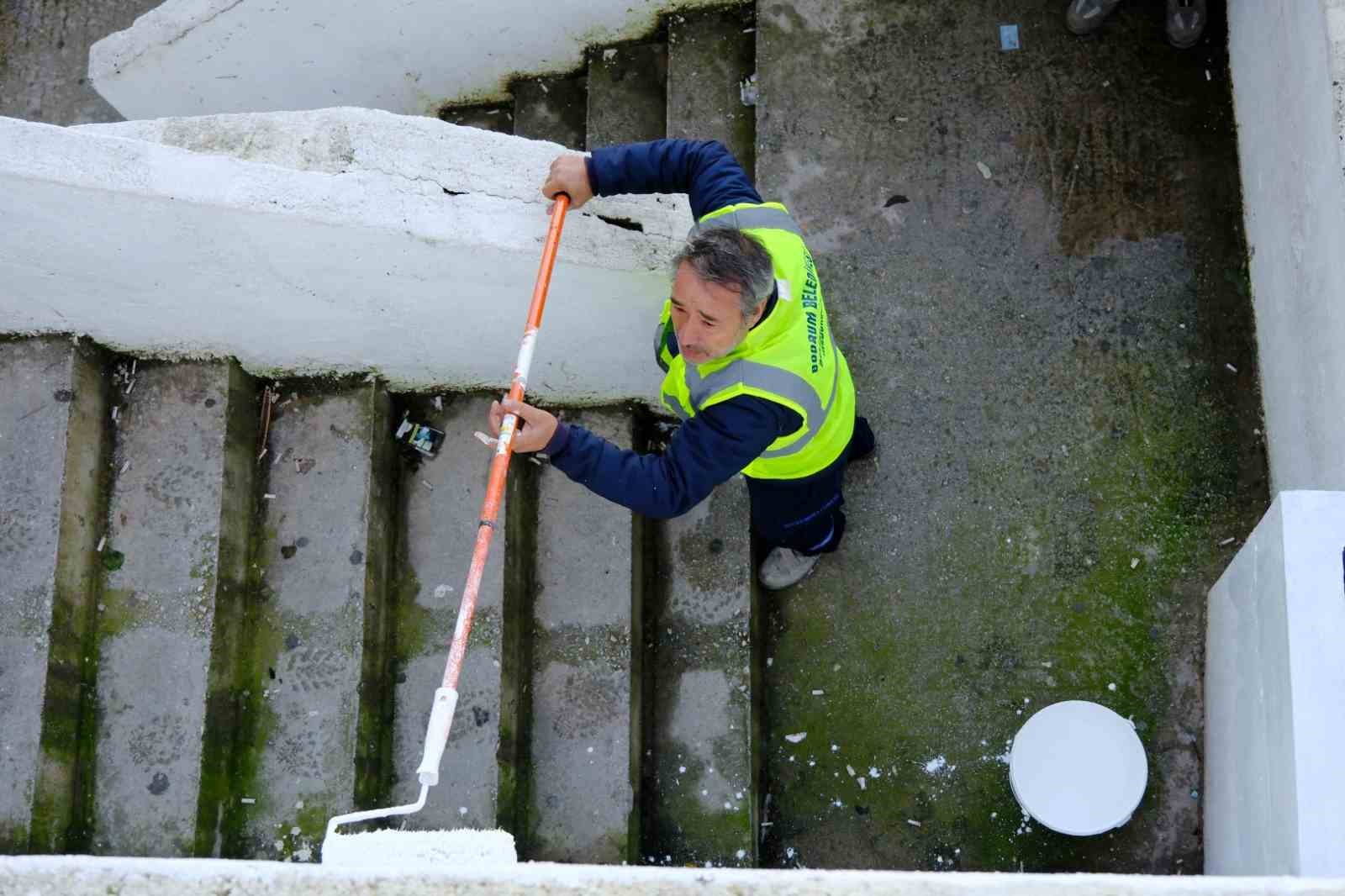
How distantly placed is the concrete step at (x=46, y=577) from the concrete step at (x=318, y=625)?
0.53 metres

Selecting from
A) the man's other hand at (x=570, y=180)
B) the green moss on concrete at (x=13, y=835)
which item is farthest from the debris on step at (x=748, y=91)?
the green moss on concrete at (x=13, y=835)

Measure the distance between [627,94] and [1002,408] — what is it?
215 centimetres

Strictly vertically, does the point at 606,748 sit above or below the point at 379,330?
below

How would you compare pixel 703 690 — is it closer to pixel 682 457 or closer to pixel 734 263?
pixel 682 457

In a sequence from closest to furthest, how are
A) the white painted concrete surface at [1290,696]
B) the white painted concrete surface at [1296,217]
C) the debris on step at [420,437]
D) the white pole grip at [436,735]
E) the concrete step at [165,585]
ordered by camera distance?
1. the white pole grip at [436,735]
2. the white painted concrete surface at [1290,696]
3. the white painted concrete surface at [1296,217]
4. the concrete step at [165,585]
5. the debris on step at [420,437]

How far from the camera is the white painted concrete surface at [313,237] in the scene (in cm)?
338

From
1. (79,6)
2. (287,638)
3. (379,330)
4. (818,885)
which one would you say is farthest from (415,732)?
(79,6)

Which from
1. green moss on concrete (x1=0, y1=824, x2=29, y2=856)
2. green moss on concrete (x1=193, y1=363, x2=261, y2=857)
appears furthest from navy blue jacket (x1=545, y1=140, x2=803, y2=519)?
green moss on concrete (x1=0, y1=824, x2=29, y2=856)

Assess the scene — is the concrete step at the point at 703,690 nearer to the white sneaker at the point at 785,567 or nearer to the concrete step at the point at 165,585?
the white sneaker at the point at 785,567

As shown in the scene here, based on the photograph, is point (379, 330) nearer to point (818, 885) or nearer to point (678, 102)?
point (678, 102)

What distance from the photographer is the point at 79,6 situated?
244 inches

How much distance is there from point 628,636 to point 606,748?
15.5 inches

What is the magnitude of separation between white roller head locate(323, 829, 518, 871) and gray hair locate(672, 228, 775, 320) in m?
1.42

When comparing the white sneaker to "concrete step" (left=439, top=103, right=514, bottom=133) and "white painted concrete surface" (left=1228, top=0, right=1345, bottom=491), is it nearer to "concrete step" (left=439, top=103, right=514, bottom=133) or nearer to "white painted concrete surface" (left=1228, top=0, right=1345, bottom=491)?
"white painted concrete surface" (left=1228, top=0, right=1345, bottom=491)
